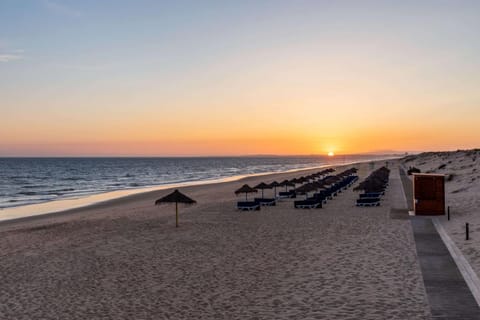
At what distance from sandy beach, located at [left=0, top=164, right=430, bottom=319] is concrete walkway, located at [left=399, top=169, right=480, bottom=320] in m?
0.22

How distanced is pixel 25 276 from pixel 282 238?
305 inches

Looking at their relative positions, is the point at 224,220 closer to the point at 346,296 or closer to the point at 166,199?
the point at 166,199

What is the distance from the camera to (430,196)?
19484mm

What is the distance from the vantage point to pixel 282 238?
15820 millimetres

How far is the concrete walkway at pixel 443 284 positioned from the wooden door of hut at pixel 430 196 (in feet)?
17.1

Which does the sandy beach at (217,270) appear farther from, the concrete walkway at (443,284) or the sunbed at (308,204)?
the sunbed at (308,204)

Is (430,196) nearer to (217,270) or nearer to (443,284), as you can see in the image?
(443,284)

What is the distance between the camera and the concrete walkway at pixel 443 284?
7.75 m

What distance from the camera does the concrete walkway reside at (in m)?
7.75

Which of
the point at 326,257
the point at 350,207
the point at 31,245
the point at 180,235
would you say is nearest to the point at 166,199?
the point at 180,235

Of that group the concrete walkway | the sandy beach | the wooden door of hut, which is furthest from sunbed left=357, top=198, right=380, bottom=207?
the concrete walkway

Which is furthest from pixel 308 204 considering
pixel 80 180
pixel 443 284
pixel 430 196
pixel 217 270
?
pixel 80 180

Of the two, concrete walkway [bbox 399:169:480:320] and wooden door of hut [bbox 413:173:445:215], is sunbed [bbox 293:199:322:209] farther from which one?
concrete walkway [bbox 399:169:480:320]

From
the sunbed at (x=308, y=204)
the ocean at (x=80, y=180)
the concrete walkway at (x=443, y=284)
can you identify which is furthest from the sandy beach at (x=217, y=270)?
the ocean at (x=80, y=180)
